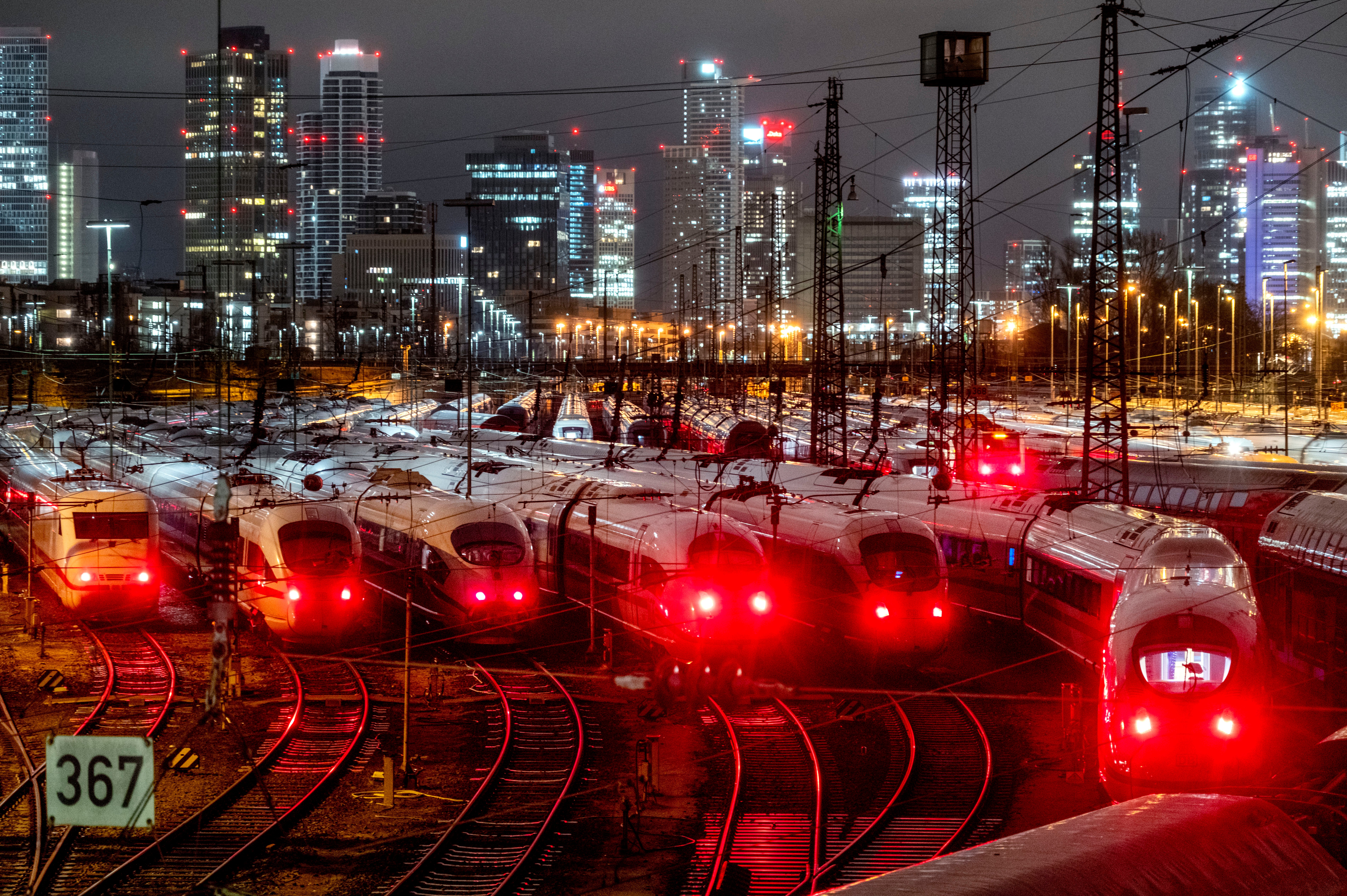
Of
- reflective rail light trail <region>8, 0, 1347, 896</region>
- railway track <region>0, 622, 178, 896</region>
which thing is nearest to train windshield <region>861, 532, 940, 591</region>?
reflective rail light trail <region>8, 0, 1347, 896</region>

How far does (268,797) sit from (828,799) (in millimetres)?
5908

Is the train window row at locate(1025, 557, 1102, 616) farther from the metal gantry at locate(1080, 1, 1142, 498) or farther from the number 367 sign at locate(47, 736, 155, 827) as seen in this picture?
the number 367 sign at locate(47, 736, 155, 827)

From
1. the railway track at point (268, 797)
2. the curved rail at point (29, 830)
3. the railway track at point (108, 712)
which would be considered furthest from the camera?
the railway track at point (108, 712)

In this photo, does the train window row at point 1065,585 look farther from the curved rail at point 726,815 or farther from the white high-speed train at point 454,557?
the white high-speed train at point 454,557

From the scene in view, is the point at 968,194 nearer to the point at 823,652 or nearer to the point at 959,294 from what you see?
the point at 959,294

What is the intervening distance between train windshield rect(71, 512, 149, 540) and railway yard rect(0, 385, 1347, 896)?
7 centimetres

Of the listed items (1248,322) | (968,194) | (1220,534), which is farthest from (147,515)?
(1248,322)

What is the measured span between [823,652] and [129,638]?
40.3 feet

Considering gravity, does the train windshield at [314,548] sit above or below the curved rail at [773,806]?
above

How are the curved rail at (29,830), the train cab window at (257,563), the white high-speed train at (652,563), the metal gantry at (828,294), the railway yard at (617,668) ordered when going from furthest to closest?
the metal gantry at (828,294) < the train cab window at (257,563) < the white high-speed train at (652,563) < the railway yard at (617,668) < the curved rail at (29,830)

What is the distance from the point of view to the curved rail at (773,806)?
12664 mm

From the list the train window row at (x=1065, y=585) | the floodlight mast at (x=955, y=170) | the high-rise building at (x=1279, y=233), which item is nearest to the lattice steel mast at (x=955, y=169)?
the floodlight mast at (x=955, y=170)

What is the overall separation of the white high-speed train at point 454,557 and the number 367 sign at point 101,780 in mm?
9265

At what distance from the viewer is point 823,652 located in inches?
826
